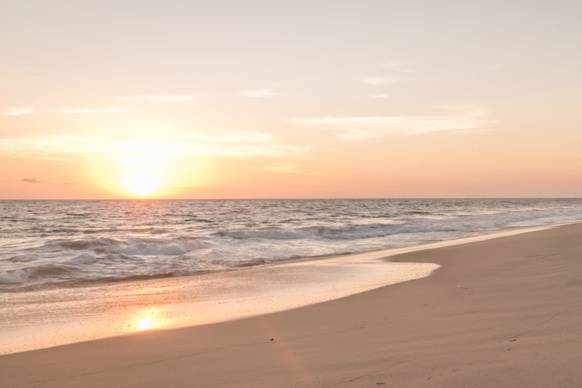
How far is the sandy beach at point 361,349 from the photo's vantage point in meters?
4.43

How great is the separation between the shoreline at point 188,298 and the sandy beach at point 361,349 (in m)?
0.57

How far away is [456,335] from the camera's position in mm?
5605

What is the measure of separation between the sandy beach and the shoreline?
57 centimetres

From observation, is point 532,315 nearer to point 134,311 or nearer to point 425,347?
point 425,347

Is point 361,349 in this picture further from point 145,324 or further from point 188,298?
point 188,298

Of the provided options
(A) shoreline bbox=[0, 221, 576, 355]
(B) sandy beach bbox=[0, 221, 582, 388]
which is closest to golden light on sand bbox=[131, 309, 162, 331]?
(A) shoreline bbox=[0, 221, 576, 355]

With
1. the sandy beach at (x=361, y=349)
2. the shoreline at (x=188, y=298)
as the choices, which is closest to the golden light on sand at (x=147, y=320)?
the shoreline at (x=188, y=298)

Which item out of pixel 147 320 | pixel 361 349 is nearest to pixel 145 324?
pixel 147 320

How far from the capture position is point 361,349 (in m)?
5.36

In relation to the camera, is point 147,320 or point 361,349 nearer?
point 361,349

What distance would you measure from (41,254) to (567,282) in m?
14.9

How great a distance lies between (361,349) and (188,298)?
5.01 meters

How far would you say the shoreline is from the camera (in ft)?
23.4

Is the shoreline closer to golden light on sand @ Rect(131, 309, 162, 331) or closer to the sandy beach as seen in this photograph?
golden light on sand @ Rect(131, 309, 162, 331)
